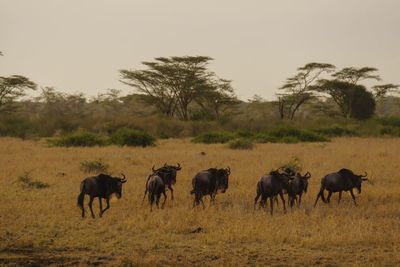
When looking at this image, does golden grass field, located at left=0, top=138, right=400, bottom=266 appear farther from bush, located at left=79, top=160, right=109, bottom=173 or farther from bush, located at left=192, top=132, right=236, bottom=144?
bush, located at left=192, top=132, right=236, bottom=144

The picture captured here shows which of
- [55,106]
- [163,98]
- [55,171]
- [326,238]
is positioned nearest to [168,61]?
[163,98]

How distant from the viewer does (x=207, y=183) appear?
11266 mm

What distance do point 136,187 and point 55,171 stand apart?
4675 mm

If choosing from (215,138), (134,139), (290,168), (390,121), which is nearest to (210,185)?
(290,168)

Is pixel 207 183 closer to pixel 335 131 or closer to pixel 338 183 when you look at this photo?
pixel 338 183

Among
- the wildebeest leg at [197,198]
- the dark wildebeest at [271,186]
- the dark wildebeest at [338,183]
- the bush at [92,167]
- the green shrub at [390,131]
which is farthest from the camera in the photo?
the green shrub at [390,131]

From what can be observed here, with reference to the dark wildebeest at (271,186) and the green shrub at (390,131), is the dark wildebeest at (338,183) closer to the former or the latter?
the dark wildebeest at (271,186)

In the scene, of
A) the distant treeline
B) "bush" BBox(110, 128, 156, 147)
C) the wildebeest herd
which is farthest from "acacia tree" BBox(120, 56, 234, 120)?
the wildebeest herd

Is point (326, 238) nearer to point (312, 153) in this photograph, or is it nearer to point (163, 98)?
point (312, 153)

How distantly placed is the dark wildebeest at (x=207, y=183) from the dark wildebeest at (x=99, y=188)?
1.65 meters

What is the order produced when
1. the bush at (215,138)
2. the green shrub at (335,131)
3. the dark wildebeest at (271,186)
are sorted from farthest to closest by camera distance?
the green shrub at (335,131) → the bush at (215,138) → the dark wildebeest at (271,186)

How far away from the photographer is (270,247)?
7.91m

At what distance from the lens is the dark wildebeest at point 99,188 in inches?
395

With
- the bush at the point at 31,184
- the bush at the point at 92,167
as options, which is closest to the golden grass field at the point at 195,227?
the bush at the point at 31,184
